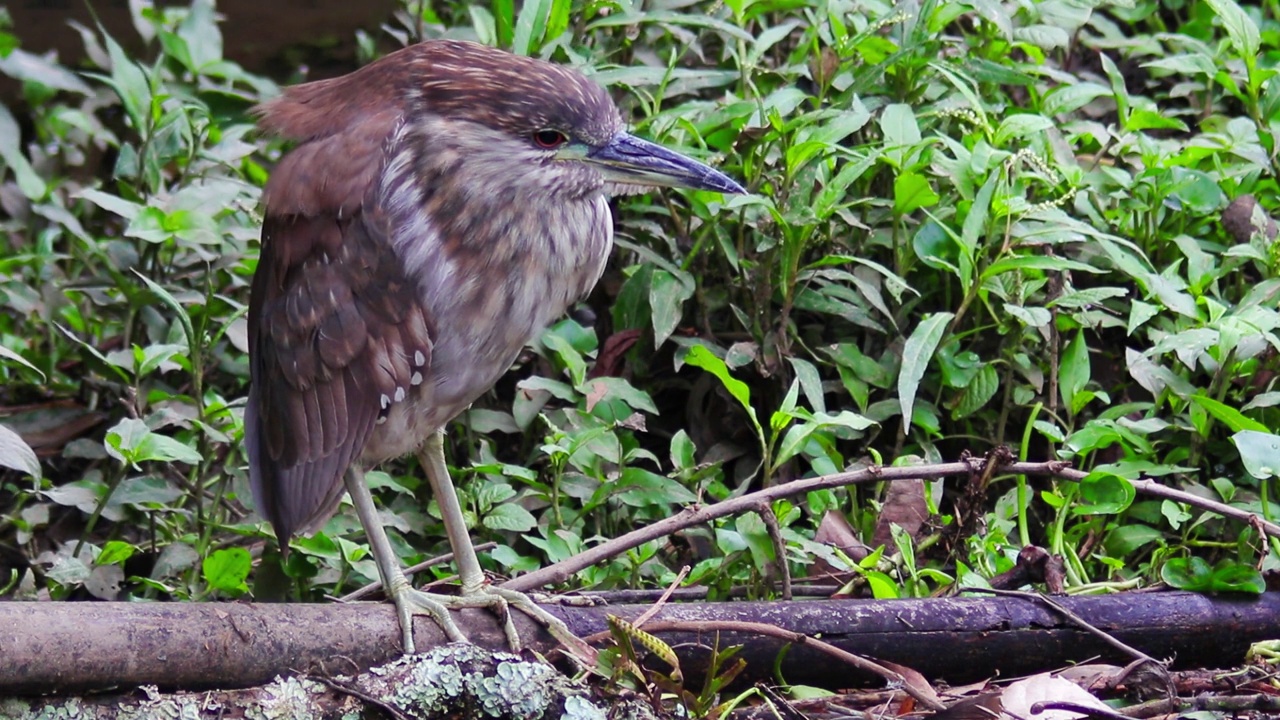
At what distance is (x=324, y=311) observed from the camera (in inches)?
122

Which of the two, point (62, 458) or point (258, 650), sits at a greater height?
point (258, 650)

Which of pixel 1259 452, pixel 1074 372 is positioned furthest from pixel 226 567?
pixel 1259 452

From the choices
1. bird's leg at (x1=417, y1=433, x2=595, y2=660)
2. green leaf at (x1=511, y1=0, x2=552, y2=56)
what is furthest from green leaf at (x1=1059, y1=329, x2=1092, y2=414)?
green leaf at (x1=511, y1=0, x2=552, y2=56)

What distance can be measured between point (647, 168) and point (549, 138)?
22cm

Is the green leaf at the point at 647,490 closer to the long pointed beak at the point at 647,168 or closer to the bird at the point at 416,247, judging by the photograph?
the bird at the point at 416,247

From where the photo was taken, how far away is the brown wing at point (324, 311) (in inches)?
119

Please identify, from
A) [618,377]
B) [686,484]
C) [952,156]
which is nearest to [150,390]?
[618,377]

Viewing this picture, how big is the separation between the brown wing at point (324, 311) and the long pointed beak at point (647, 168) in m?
0.46

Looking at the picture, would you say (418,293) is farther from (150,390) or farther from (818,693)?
(150,390)

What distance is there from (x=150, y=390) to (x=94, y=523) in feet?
1.77

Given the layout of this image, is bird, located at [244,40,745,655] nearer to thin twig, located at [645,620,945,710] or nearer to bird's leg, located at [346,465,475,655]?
bird's leg, located at [346,465,475,655]

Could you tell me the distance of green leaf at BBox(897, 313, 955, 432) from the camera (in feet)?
11.2

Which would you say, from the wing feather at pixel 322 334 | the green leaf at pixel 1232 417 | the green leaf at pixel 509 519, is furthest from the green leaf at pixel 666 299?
the green leaf at pixel 1232 417

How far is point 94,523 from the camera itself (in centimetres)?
377
